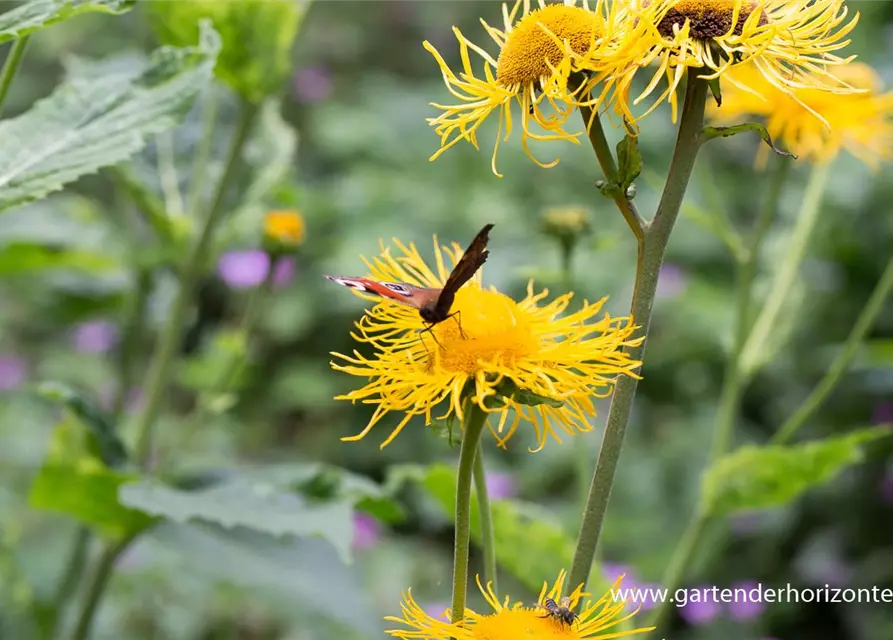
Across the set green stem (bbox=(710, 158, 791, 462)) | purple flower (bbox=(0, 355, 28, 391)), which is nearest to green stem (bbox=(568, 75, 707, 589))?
green stem (bbox=(710, 158, 791, 462))

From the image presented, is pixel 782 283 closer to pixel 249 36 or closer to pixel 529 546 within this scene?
pixel 529 546

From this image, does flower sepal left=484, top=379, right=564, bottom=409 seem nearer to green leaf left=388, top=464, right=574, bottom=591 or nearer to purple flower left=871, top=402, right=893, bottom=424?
green leaf left=388, top=464, right=574, bottom=591

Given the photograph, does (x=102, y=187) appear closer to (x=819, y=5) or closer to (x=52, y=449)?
(x=52, y=449)

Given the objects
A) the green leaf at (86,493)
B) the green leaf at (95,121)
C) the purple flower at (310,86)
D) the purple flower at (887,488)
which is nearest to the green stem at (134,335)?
the green leaf at (86,493)

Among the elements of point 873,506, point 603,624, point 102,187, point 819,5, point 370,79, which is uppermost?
point 370,79

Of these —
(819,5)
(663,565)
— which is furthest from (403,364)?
(663,565)

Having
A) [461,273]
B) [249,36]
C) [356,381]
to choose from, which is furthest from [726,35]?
[356,381]
